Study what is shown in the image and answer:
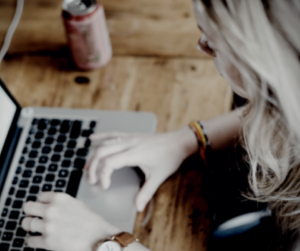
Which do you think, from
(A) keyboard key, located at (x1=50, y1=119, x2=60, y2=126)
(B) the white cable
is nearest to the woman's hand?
(A) keyboard key, located at (x1=50, y1=119, x2=60, y2=126)

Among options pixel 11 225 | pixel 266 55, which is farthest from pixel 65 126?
pixel 266 55

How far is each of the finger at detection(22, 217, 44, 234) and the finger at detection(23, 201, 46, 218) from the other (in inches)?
0.4

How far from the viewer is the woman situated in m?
0.42

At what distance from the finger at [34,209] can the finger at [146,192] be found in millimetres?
181

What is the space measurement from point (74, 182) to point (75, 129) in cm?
12

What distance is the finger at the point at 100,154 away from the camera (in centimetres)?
68

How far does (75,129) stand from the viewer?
0.75m

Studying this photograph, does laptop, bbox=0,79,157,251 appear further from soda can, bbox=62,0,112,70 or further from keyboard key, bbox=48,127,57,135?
soda can, bbox=62,0,112,70

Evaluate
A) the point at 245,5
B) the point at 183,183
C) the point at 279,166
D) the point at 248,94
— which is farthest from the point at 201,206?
the point at 245,5

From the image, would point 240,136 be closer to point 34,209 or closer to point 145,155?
point 145,155

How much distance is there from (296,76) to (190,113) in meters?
0.38

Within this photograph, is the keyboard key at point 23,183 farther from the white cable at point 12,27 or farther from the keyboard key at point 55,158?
the white cable at point 12,27

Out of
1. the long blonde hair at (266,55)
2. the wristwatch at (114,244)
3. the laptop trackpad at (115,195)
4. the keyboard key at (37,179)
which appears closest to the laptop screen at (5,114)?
the keyboard key at (37,179)

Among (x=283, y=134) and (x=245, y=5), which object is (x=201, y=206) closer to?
(x=283, y=134)
